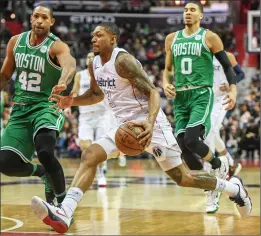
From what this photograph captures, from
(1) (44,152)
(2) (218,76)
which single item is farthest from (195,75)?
(2) (218,76)

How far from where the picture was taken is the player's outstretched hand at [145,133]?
247 inches

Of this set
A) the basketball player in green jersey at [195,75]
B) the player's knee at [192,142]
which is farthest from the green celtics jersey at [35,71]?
the player's knee at [192,142]

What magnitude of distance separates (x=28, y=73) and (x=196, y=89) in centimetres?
236

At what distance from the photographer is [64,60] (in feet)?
24.4

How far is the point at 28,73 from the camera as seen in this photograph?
7.59 metres

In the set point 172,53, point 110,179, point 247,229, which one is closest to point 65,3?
point 110,179

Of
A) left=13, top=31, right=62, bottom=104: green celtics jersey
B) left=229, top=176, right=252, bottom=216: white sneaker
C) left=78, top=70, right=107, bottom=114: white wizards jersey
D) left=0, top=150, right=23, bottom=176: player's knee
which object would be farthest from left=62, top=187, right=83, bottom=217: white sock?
left=78, top=70, right=107, bottom=114: white wizards jersey

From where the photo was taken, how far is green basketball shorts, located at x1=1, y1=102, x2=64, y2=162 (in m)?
7.48

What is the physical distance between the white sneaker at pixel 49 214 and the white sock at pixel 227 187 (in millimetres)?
2112

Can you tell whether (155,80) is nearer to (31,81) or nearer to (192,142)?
(192,142)

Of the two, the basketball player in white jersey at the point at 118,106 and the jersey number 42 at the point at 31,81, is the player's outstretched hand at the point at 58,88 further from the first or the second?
the jersey number 42 at the point at 31,81

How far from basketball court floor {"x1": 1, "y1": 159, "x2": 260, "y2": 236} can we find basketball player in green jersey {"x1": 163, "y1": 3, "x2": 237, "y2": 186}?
0.85 metres

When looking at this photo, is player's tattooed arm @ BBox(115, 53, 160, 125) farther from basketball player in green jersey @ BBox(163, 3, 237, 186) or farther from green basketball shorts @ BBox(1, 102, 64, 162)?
basketball player in green jersey @ BBox(163, 3, 237, 186)

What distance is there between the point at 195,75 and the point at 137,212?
6.16 feet
